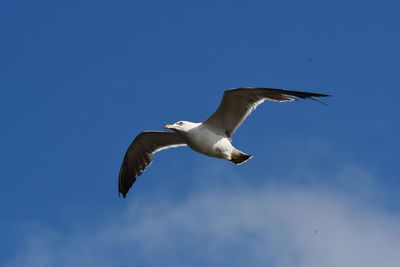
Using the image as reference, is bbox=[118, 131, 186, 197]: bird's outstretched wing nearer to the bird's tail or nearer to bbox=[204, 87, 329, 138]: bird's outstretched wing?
bbox=[204, 87, 329, 138]: bird's outstretched wing

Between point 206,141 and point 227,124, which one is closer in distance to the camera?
point 206,141

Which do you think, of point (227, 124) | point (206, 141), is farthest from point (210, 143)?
point (227, 124)

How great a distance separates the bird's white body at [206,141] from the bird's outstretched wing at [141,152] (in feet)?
4.65

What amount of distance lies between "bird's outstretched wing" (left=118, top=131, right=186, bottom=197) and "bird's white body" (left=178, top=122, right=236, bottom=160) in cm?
142

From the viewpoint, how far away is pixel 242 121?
64.9 feet

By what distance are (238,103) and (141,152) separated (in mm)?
A: 4196

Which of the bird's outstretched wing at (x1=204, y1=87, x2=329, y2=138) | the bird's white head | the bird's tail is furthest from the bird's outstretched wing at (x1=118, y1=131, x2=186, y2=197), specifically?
the bird's tail

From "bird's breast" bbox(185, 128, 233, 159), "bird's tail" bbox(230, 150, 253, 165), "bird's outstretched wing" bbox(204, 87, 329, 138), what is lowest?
"bird's tail" bbox(230, 150, 253, 165)

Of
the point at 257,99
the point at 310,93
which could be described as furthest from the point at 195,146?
the point at 310,93

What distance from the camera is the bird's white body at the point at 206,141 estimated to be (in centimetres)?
1952

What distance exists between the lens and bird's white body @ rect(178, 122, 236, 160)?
768 inches

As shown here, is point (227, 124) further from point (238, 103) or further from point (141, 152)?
point (141, 152)

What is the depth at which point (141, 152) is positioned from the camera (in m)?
22.7

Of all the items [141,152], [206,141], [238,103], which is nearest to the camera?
[238,103]
